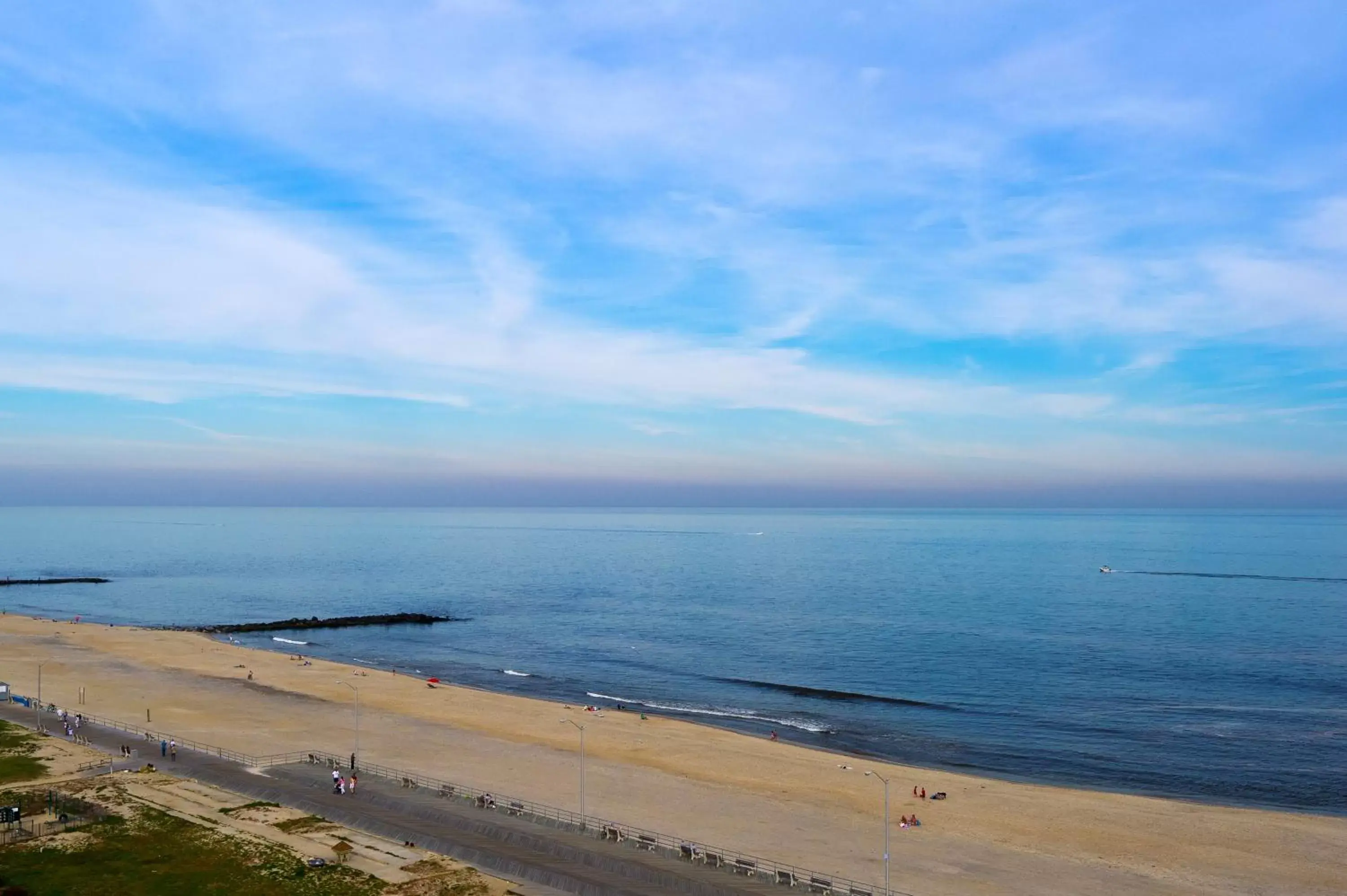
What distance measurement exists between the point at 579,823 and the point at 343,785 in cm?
1215

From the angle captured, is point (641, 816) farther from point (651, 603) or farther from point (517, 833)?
point (651, 603)

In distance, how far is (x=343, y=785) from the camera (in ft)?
142

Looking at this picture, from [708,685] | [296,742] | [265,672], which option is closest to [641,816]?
[296,742]

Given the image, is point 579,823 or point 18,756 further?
point 18,756

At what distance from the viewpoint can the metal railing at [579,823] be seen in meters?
34.2

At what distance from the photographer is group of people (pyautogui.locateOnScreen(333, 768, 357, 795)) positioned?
4284cm

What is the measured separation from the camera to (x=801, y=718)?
70.4 meters

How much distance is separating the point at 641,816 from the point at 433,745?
1992 centimetres

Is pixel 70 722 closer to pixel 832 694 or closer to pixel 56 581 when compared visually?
pixel 832 694

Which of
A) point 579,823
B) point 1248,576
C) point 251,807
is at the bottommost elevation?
point 579,823

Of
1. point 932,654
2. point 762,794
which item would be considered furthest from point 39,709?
point 932,654

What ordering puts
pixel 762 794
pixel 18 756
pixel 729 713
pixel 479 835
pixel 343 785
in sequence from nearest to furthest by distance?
pixel 479 835
pixel 343 785
pixel 18 756
pixel 762 794
pixel 729 713

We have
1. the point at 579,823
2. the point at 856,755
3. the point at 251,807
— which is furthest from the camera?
the point at 856,755

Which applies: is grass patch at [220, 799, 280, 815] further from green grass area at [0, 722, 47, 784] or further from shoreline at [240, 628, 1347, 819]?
shoreline at [240, 628, 1347, 819]
